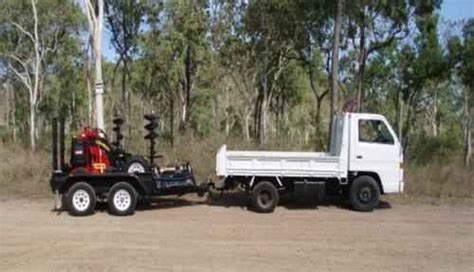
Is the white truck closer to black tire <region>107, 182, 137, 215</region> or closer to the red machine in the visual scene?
black tire <region>107, 182, 137, 215</region>

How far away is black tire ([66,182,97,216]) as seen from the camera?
1523 cm

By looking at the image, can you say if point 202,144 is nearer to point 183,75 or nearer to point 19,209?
point 19,209

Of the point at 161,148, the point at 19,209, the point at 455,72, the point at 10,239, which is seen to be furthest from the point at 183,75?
the point at 10,239

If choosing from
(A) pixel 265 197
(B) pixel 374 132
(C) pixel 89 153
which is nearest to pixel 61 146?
(C) pixel 89 153

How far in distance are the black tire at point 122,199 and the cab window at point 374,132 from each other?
5454mm

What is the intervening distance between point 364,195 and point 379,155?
1002mm

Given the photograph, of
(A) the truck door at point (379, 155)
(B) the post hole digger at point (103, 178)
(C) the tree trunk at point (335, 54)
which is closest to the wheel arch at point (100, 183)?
(B) the post hole digger at point (103, 178)

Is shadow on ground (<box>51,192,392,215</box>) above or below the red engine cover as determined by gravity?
below

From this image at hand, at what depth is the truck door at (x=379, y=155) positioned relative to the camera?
1620 cm

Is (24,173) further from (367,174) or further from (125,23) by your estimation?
(125,23)

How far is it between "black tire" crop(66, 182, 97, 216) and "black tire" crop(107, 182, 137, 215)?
387 millimetres

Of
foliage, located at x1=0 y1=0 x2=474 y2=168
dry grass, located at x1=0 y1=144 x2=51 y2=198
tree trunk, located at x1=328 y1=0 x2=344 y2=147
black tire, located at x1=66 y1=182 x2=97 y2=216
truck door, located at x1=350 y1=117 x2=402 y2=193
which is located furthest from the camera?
foliage, located at x1=0 y1=0 x2=474 y2=168

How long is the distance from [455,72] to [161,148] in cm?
2234

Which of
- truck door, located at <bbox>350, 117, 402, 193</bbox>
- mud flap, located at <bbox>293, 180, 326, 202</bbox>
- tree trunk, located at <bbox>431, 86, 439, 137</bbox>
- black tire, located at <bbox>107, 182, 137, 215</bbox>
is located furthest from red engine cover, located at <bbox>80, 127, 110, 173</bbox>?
tree trunk, located at <bbox>431, 86, 439, 137</bbox>
